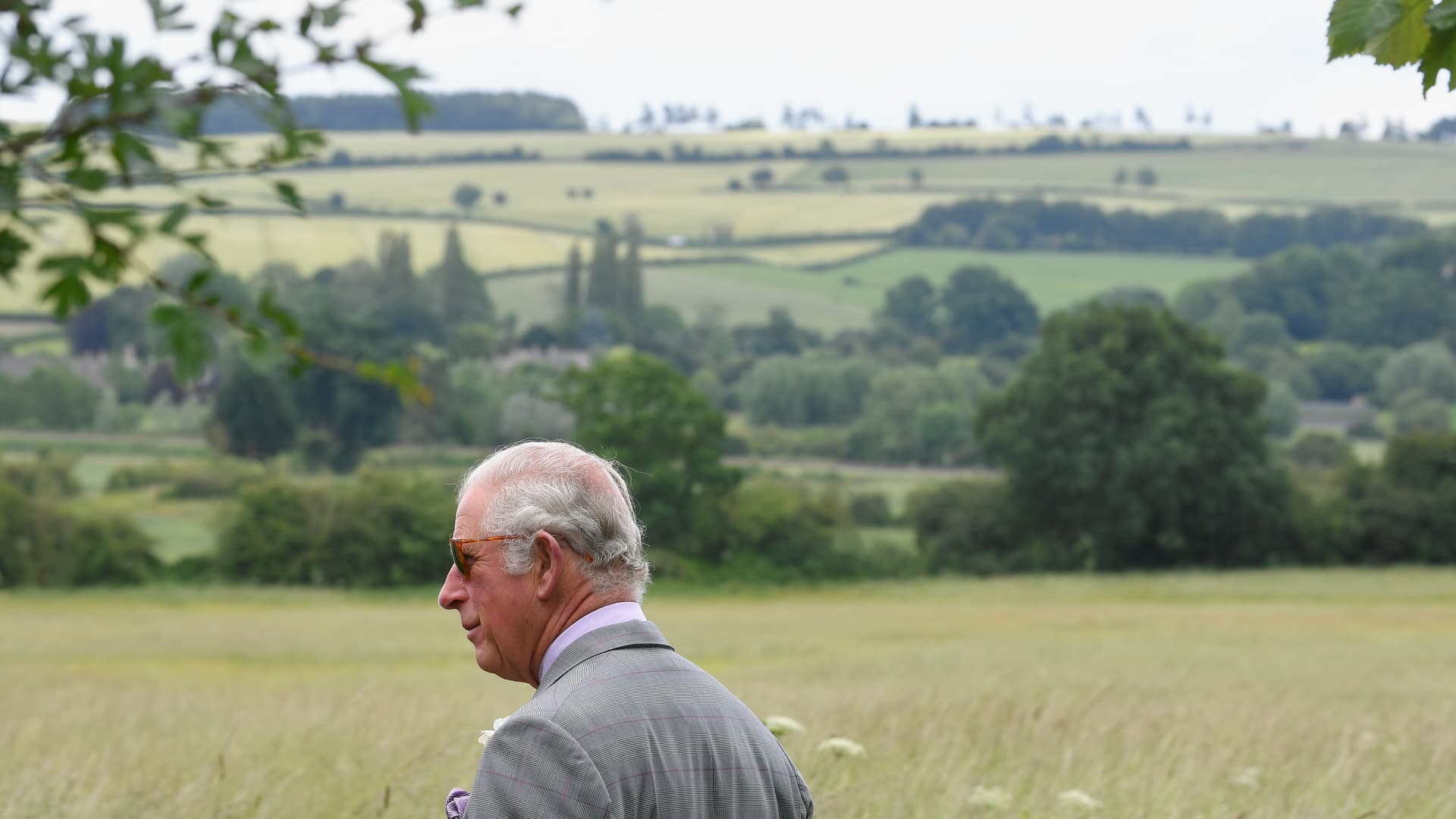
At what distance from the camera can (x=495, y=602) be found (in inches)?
137

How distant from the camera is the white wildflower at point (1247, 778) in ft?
21.8

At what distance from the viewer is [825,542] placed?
64.1 metres

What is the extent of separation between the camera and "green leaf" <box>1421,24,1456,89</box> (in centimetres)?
344

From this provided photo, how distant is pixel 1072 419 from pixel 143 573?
36.0 metres

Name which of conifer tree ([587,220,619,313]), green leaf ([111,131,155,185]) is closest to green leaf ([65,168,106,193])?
green leaf ([111,131,155,185])

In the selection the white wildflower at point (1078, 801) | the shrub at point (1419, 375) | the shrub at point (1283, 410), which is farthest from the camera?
the shrub at point (1419, 375)

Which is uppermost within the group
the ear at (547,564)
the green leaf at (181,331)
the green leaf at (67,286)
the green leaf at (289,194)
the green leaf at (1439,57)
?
the green leaf at (1439,57)

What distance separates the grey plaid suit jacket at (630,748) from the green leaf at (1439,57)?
2016 mm

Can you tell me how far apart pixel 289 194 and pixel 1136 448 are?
63702 millimetres

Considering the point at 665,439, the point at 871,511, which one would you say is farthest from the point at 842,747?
the point at 871,511

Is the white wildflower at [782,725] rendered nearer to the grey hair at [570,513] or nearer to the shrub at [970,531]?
the grey hair at [570,513]

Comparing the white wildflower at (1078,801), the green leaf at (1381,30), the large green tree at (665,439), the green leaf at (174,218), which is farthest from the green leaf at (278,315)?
the large green tree at (665,439)

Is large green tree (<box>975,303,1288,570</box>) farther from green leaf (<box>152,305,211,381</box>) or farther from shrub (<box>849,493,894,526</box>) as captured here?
green leaf (<box>152,305,211,381</box>)

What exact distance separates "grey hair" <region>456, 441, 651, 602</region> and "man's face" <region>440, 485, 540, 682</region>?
0.03 metres
